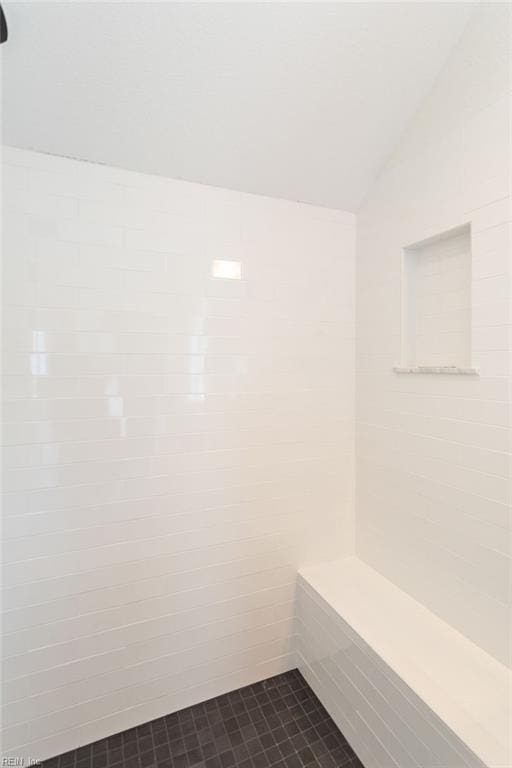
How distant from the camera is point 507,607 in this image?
1.25 m

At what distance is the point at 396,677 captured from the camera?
1.23 metres

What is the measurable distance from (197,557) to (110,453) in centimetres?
65

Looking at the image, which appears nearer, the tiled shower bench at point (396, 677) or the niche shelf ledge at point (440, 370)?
the tiled shower bench at point (396, 677)

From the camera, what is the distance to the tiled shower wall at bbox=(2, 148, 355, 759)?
138 cm

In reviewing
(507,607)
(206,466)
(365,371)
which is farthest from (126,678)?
(365,371)

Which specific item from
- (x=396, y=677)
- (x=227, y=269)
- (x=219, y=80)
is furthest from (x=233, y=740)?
(x=219, y=80)

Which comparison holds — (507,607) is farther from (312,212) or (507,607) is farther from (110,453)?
(312,212)

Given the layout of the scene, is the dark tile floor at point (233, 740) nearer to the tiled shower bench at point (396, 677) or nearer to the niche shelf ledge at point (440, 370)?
the tiled shower bench at point (396, 677)

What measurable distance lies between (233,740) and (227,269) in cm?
208

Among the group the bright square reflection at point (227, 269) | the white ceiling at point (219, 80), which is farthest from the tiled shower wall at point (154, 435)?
the white ceiling at point (219, 80)

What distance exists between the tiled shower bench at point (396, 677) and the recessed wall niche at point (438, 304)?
109cm

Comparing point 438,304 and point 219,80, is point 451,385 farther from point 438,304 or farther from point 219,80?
point 219,80

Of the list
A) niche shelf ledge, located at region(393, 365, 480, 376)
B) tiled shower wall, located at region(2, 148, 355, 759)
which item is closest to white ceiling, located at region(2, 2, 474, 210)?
tiled shower wall, located at region(2, 148, 355, 759)

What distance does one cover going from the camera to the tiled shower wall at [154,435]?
1.38 metres
